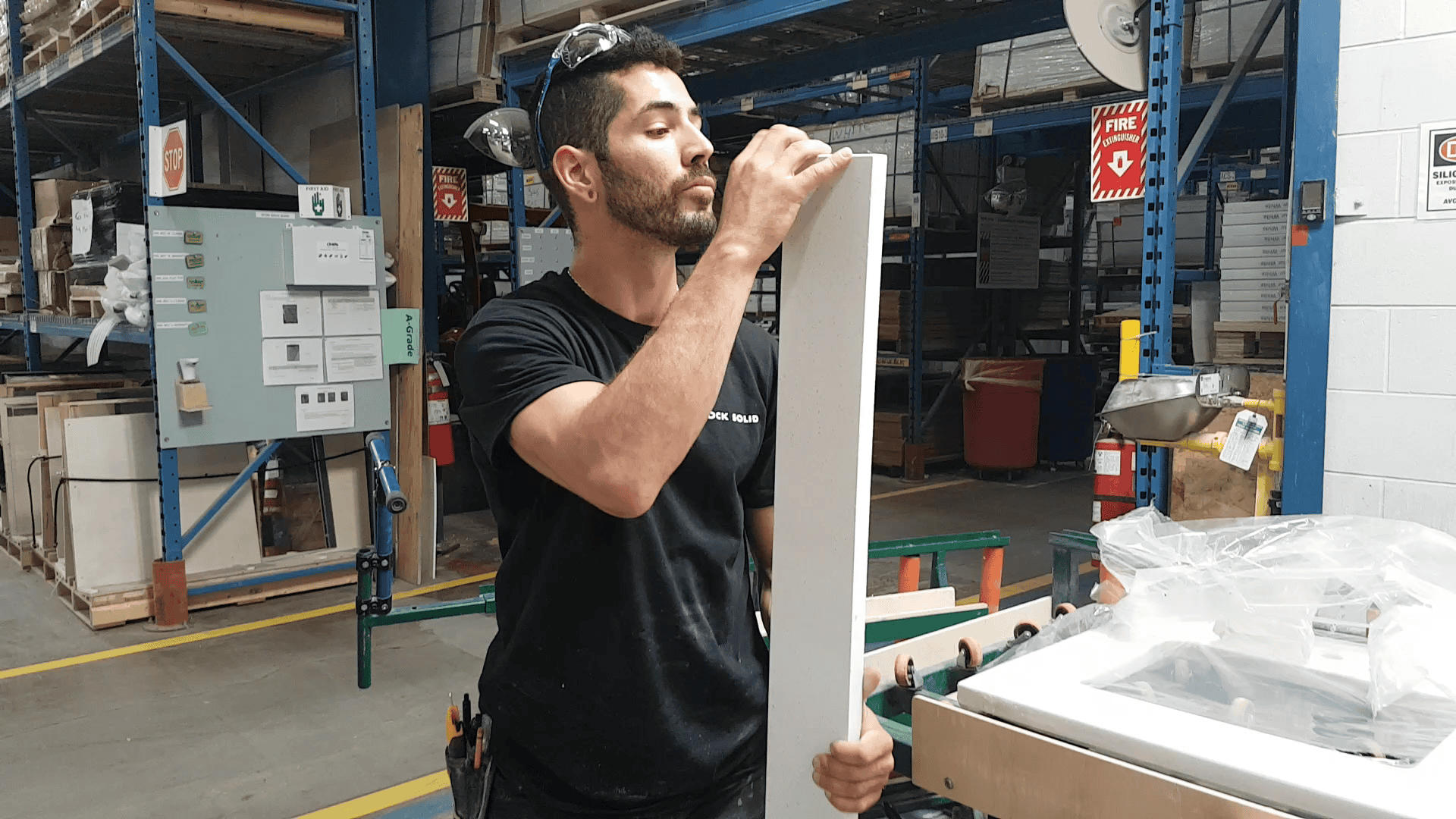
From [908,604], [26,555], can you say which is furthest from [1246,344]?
[26,555]

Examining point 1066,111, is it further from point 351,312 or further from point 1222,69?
point 351,312

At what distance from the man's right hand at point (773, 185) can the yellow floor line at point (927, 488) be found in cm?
702

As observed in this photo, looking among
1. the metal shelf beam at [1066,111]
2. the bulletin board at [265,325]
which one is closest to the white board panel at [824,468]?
the bulletin board at [265,325]

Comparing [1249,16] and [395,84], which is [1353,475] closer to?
[1249,16]

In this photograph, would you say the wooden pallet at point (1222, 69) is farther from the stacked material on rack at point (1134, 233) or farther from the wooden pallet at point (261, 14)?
the stacked material on rack at point (1134, 233)

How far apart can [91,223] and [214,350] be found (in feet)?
6.33

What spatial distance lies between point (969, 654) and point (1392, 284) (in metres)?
2.34

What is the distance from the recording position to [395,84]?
6395 mm

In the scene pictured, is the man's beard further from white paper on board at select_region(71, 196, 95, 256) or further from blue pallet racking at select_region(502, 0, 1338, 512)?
white paper on board at select_region(71, 196, 95, 256)

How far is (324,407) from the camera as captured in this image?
5395 millimetres

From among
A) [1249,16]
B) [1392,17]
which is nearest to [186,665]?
[1392,17]

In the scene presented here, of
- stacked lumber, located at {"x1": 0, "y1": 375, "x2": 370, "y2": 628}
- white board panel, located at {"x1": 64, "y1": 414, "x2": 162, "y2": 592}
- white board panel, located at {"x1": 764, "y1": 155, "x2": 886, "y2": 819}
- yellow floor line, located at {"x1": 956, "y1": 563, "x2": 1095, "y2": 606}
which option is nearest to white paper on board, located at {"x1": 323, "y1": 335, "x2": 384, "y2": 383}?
stacked lumber, located at {"x1": 0, "y1": 375, "x2": 370, "y2": 628}

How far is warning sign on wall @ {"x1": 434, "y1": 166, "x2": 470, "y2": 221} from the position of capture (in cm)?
747

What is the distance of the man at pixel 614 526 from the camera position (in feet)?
4.48
